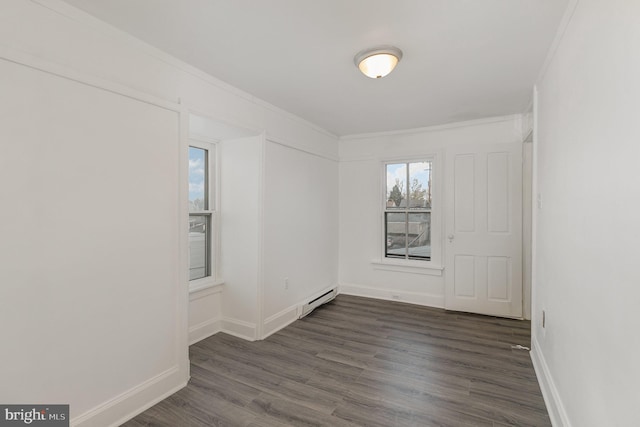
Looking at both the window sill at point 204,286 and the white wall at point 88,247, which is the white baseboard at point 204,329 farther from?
the white wall at point 88,247

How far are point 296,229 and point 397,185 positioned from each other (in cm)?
175

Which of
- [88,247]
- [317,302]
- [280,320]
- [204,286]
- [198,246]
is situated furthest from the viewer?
[317,302]

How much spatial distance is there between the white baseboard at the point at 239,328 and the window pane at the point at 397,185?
260cm

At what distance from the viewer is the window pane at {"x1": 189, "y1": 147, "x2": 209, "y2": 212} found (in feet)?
10.7

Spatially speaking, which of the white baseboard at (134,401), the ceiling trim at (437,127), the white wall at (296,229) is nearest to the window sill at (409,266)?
the white wall at (296,229)

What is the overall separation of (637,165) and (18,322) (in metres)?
2.69

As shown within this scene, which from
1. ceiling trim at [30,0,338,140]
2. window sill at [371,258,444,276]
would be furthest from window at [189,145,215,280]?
window sill at [371,258,444,276]

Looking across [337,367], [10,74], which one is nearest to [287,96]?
[10,74]

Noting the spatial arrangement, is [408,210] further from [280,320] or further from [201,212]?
[201,212]

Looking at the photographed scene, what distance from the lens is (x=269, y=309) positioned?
11.0 ft

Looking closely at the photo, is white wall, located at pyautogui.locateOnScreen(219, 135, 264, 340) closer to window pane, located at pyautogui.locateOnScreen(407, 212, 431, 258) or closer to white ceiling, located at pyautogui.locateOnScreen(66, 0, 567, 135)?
white ceiling, located at pyautogui.locateOnScreen(66, 0, 567, 135)

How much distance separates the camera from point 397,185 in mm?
4594

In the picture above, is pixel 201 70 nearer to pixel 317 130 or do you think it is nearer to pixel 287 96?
pixel 287 96

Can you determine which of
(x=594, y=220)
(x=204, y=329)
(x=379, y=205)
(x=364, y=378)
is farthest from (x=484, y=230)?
(x=204, y=329)
